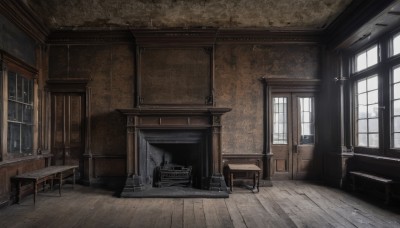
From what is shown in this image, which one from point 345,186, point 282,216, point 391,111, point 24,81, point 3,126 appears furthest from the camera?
point 345,186

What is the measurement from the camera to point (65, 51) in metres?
5.86

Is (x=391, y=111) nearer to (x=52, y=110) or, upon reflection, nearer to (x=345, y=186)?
(x=345, y=186)

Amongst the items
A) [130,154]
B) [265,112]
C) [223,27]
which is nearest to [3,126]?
[130,154]

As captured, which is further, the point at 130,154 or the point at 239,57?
the point at 239,57

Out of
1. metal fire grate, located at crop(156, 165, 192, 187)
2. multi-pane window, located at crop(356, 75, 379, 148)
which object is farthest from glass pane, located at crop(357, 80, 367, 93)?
metal fire grate, located at crop(156, 165, 192, 187)

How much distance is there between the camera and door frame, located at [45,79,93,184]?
5.73m

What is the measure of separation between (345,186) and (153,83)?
4.47 m

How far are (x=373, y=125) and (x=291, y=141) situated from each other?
62.2 inches

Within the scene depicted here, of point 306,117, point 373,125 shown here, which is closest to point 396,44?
point 373,125

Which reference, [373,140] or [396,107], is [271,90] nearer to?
[373,140]

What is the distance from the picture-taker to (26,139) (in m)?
5.11

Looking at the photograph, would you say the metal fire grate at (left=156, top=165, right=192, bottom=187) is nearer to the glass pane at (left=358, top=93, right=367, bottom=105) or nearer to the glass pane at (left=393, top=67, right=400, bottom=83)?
the glass pane at (left=358, top=93, right=367, bottom=105)

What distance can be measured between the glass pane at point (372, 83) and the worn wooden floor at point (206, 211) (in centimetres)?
207

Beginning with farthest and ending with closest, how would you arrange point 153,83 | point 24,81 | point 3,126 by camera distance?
point 153,83, point 24,81, point 3,126
